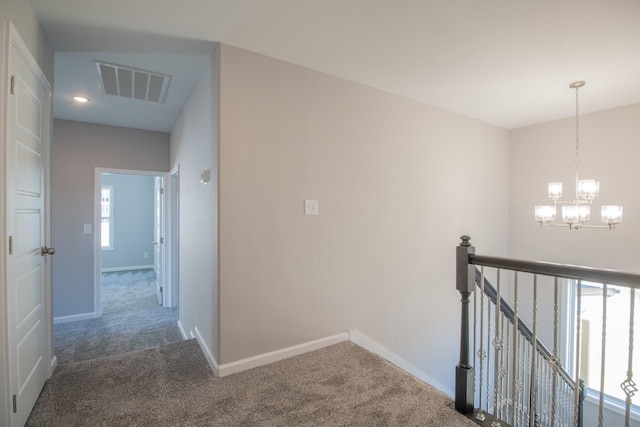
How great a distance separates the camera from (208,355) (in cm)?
243

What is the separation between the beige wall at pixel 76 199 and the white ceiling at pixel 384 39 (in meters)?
1.11

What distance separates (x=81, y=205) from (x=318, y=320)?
354cm

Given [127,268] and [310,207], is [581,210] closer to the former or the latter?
[310,207]

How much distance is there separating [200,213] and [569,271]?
2561 mm

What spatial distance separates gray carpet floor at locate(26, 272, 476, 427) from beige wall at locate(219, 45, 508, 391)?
0.26 metres

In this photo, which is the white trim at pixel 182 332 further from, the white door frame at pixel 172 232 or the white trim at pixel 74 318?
the white trim at pixel 74 318

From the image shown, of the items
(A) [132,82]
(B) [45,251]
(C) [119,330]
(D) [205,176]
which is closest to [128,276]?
(C) [119,330]

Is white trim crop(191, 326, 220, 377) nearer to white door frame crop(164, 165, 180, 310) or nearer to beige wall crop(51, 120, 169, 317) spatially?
white door frame crop(164, 165, 180, 310)

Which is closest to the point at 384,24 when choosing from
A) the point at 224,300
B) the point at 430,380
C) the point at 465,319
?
the point at 465,319

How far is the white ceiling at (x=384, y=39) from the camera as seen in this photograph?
6.15 ft

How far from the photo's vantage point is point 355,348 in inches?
104

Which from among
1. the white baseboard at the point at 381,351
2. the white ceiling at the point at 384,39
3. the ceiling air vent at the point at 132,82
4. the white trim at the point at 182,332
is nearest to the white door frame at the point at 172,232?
the white trim at the point at 182,332

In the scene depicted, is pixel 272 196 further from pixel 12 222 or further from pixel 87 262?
pixel 87 262

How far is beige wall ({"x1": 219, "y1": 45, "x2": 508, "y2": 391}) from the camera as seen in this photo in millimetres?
2293
